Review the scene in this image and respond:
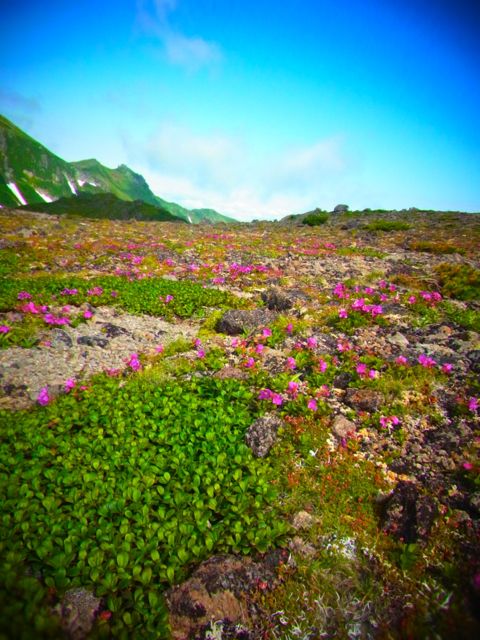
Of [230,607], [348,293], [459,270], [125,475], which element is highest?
[459,270]

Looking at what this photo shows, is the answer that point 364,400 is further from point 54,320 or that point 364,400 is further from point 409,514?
point 54,320

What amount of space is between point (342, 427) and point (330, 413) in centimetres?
50

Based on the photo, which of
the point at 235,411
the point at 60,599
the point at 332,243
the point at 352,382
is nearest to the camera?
the point at 60,599

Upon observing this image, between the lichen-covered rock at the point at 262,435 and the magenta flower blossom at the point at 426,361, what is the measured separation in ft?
13.6

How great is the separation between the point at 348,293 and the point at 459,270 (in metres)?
5.75

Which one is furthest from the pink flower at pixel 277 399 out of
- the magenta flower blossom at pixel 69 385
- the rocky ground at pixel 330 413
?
the magenta flower blossom at pixel 69 385

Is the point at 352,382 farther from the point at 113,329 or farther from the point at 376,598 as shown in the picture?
the point at 113,329

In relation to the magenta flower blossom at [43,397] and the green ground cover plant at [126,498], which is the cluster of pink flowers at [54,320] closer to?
the magenta flower blossom at [43,397]

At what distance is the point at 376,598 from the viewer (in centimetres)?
345

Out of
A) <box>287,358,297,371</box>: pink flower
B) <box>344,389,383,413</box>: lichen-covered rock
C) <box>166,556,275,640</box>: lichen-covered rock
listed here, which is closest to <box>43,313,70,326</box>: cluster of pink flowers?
<box>287,358,297,371</box>: pink flower

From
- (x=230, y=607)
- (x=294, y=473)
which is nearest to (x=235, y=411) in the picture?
(x=294, y=473)

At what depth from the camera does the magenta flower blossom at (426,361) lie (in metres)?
7.58

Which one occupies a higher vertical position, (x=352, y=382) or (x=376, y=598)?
(x=352, y=382)

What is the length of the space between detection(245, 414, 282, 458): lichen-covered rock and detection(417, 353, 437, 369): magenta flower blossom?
416 centimetres
